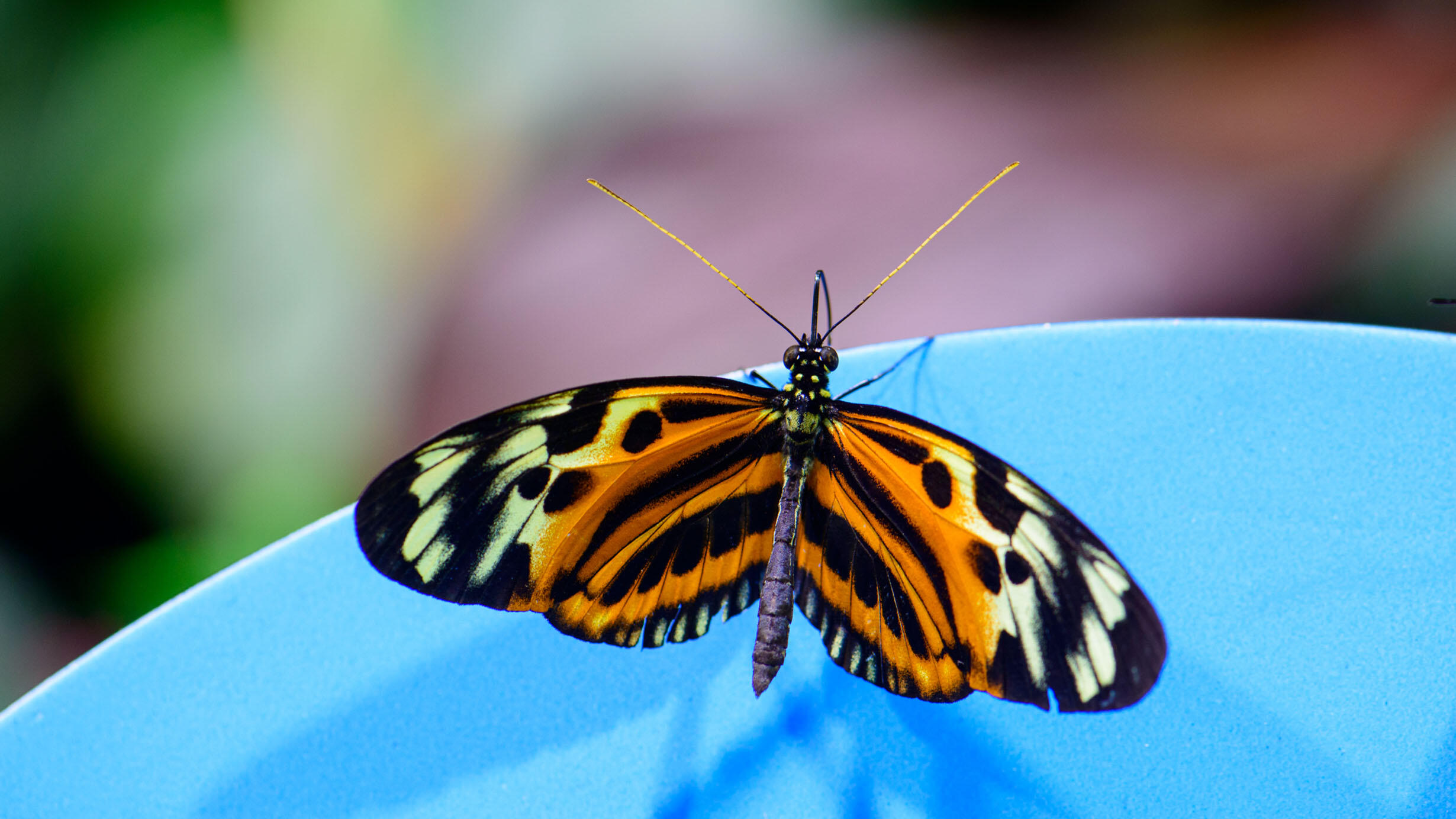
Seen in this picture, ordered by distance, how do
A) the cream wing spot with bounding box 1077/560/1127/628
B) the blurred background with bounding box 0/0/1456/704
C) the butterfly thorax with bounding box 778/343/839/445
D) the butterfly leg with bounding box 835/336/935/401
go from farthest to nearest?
the blurred background with bounding box 0/0/1456/704 < the butterfly leg with bounding box 835/336/935/401 < the butterfly thorax with bounding box 778/343/839/445 < the cream wing spot with bounding box 1077/560/1127/628

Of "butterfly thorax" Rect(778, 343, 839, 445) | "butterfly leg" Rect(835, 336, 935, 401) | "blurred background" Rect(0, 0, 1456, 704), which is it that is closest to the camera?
"butterfly thorax" Rect(778, 343, 839, 445)

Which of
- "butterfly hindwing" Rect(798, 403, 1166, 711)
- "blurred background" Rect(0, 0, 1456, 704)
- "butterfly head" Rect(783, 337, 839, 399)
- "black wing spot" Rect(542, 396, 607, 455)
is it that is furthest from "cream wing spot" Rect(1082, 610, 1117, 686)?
"blurred background" Rect(0, 0, 1456, 704)

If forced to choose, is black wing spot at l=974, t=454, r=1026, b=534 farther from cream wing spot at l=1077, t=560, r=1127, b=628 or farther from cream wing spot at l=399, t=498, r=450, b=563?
cream wing spot at l=399, t=498, r=450, b=563

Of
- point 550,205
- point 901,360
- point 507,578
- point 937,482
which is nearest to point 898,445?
point 937,482

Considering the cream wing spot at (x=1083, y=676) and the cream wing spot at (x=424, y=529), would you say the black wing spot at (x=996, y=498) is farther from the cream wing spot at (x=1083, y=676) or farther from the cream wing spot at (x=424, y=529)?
the cream wing spot at (x=424, y=529)

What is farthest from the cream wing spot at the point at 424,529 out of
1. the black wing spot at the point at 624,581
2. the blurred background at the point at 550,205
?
the blurred background at the point at 550,205

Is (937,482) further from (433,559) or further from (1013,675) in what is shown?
(433,559)
